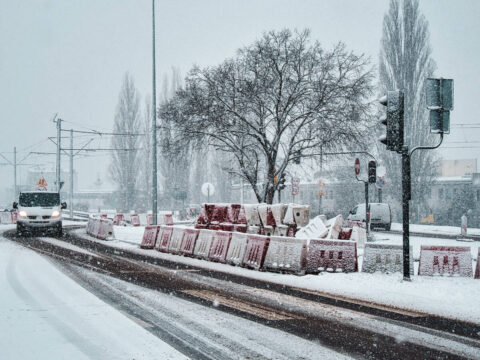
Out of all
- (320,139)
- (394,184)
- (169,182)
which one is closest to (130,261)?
(320,139)

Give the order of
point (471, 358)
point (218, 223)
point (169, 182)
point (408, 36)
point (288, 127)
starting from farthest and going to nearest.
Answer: point (169, 182) < point (408, 36) < point (288, 127) < point (218, 223) < point (471, 358)

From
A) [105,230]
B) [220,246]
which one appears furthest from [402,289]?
[105,230]

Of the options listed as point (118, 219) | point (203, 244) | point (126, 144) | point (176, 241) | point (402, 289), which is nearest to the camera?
point (402, 289)

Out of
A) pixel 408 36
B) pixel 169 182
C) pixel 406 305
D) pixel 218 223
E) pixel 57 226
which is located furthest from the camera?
pixel 169 182

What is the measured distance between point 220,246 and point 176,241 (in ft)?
9.09

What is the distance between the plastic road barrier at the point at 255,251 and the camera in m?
12.6

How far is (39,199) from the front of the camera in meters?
23.6

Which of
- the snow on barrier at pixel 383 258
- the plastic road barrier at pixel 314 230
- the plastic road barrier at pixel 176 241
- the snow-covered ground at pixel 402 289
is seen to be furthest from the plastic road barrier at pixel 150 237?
the snow on barrier at pixel 383 258

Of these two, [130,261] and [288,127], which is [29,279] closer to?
[130,261]

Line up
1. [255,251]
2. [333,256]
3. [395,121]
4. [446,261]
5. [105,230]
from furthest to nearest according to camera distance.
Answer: [105,230] → [255,251] → [333,256] → [446,261] → [395,121]

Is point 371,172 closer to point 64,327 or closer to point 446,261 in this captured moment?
point 446,261

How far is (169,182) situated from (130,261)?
4215 centimetres

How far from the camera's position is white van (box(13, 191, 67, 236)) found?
75.9 ft

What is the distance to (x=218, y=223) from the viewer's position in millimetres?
17844
